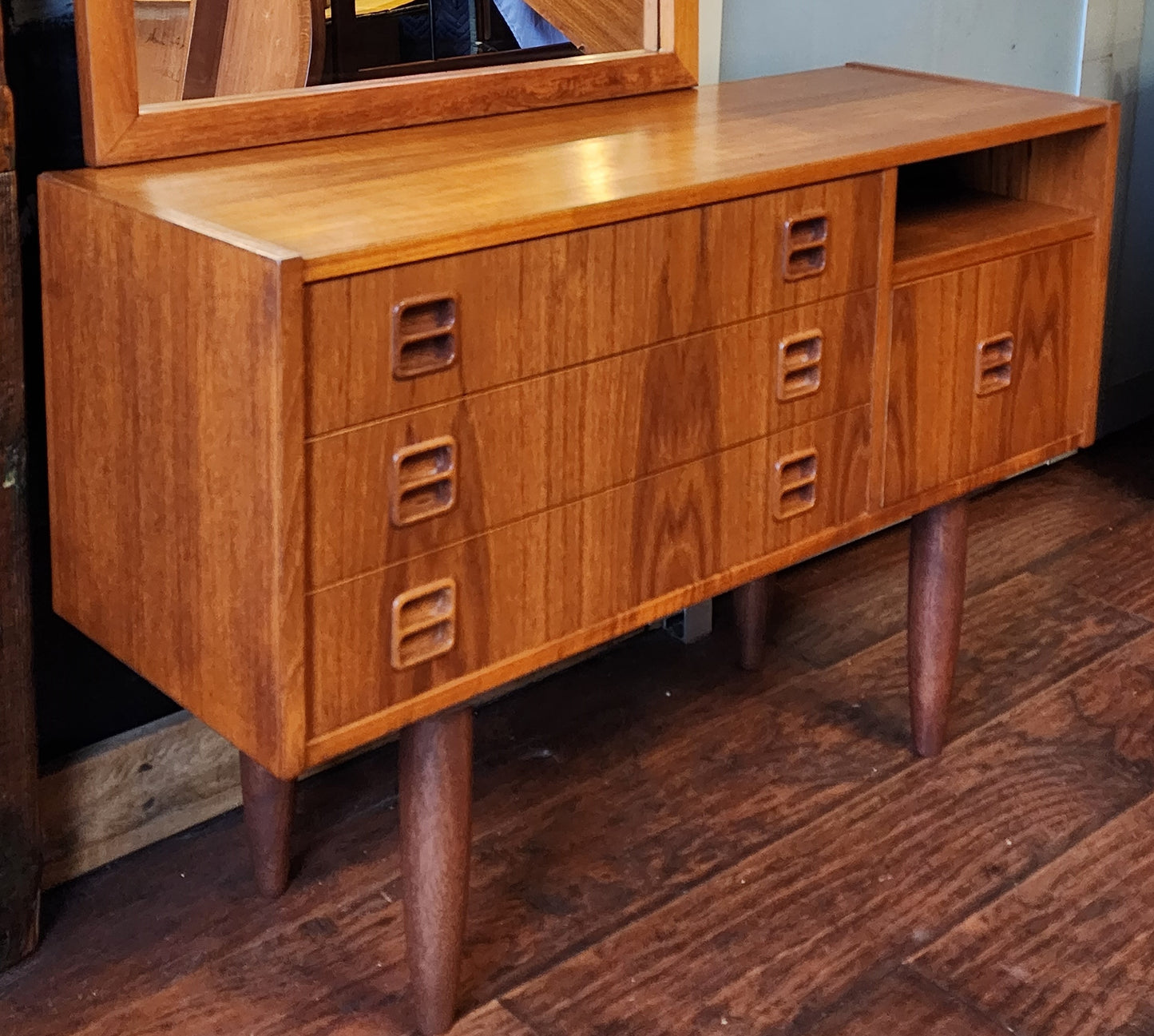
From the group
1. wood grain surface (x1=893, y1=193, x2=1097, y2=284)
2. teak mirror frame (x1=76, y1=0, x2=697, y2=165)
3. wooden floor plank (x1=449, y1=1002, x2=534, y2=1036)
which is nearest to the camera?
teak mirror frame (x1=76, y1=0, x2=697, y2=165)

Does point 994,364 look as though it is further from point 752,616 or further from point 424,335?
point 424,335

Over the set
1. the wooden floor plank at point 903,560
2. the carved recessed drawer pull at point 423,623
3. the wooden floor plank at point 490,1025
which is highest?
the carved recessed drawer pull at point 423,623

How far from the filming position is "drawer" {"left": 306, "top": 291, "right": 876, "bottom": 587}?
123 centimetres

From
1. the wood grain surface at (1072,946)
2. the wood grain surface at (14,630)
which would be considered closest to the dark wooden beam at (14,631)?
the wood grain surface at (14,630)

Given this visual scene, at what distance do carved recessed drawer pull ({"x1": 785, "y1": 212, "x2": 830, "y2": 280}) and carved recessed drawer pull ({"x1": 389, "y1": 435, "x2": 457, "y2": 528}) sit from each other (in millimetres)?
420

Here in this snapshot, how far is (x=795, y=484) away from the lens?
1.61 m

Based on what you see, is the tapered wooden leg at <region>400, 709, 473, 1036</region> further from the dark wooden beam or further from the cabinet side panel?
the dark wooden beam

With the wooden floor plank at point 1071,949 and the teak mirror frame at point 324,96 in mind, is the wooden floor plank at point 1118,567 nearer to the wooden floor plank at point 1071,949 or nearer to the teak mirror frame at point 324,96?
the wooden floor plank at point 1071,949

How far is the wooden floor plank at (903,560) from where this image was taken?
2375 millimetres

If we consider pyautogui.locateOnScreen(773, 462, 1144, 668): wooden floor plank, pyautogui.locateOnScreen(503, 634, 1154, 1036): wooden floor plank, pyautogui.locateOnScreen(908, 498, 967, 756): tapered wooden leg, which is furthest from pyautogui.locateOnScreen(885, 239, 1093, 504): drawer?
pyautogui.locateOnScreen(773, 462, 1144, 668): wooden floor plank

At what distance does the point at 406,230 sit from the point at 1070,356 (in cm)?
100

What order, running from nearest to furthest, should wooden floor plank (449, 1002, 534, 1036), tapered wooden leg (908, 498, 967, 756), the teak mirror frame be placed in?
the teak mirror frame
wooden floor plank (449, 1002, 534, 1036)
tapered wooden leg (908, 498, 967, 756)

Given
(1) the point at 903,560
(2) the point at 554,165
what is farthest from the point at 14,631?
(1) the point at 903,560

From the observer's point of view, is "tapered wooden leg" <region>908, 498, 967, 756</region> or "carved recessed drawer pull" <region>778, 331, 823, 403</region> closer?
"carved recessed drawer pull" <region>778, 331, 823, 403</region>
